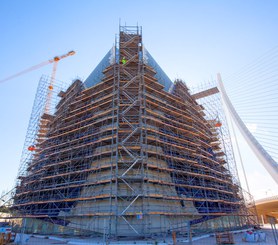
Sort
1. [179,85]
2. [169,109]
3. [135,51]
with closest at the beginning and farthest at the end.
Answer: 1. [169,109]
2. [135,51]
3. [179,85]

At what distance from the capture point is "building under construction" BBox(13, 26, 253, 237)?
17953mm

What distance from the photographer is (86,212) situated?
18.5m

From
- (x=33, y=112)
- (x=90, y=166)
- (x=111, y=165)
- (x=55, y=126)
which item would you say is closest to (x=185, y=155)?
(x=111, y=165)

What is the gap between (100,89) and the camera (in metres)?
25.6

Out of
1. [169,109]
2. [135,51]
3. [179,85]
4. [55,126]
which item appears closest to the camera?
[169,109]

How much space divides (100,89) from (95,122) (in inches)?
211

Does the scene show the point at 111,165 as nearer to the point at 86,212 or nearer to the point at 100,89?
the point at 86,212

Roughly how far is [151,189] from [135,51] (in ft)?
55.3

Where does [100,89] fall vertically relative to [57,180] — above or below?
above

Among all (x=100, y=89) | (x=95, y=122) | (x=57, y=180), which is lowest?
(x=57, y=180)

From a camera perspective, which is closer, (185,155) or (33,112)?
(185,155)

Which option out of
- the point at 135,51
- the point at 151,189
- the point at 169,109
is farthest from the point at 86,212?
the point at 135,51

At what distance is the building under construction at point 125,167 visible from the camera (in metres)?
18.0

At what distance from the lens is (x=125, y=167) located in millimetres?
19594
